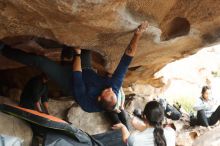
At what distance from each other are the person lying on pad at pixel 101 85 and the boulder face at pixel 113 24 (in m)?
0.31

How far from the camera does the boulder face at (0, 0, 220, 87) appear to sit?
4.45 meters

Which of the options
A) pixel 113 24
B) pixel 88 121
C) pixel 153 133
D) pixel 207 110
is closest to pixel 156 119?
pixel 153 133

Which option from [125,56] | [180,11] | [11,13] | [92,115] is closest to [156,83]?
[92,115]

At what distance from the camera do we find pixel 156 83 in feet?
33.6

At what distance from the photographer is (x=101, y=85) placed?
5.02 m

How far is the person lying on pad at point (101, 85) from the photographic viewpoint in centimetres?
480

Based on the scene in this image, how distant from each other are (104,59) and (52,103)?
202cm

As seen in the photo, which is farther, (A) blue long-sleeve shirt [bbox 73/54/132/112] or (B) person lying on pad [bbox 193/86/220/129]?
(B) person lying on pad [bbox 193/86/220/129]

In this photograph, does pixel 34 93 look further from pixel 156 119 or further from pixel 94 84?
pixel 156 119

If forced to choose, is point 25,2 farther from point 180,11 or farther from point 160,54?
point 160,54

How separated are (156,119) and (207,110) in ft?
14.3

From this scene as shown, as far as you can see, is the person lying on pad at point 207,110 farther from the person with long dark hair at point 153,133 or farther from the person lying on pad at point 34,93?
the person with long dark hair at point 153,133

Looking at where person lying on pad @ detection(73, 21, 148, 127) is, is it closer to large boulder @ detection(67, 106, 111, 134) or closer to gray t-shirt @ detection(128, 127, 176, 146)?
gray t-shirt @ detection(128, 127, 176, 146)

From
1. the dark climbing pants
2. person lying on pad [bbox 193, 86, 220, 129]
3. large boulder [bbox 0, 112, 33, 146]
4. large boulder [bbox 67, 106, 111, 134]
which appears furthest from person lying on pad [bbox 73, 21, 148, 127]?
person lying on pad [bbox 193, 86, 220, 129]
